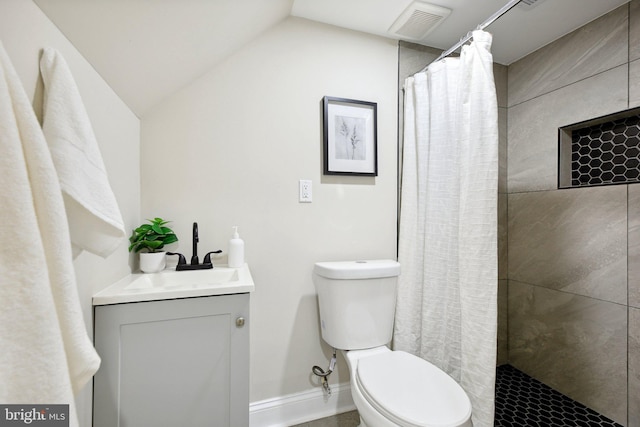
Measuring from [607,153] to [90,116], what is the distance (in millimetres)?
2510

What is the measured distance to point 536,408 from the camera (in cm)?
161

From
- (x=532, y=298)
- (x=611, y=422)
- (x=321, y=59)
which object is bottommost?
(x=611, y=422)

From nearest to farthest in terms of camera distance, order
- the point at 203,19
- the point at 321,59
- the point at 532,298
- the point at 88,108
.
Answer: the point at 88,108 < the point at 203,19 < the point at 321,59 < the point at 532,298

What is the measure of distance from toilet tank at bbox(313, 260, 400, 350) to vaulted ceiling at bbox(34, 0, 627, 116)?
1.15m

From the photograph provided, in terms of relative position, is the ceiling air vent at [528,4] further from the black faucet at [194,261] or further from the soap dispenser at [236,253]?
the black faucet at [194,261]

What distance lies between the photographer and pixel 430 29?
1.69 m

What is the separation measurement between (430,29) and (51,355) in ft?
7.00

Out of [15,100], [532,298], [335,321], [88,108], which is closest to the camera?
[15,100]

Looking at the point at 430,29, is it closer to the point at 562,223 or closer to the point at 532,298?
the point at 562,223

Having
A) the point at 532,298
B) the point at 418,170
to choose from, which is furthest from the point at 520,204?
the point at 418,170

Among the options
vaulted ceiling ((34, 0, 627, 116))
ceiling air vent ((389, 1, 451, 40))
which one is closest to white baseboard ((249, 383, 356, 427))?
vaulted ceiling ((34, 0, 627, 116))

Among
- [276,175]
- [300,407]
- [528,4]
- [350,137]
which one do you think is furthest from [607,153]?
[300,407]

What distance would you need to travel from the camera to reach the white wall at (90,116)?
64cm

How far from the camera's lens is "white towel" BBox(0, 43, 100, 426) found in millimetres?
485
